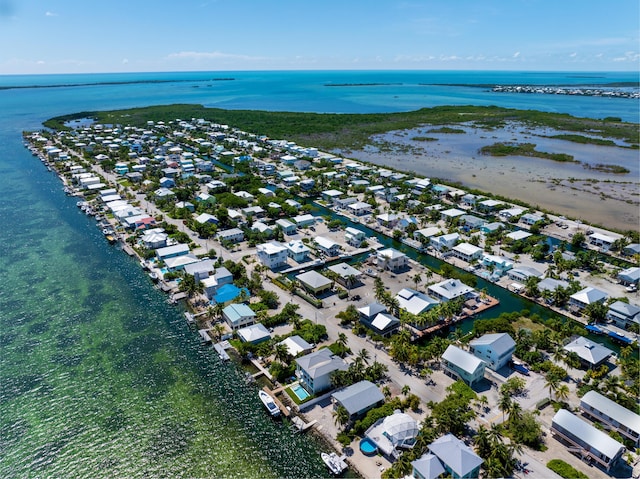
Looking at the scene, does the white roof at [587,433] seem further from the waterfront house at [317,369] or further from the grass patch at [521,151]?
the grass patch at [521,151]

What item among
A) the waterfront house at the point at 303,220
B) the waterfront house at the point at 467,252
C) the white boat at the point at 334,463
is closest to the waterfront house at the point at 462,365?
the white boat at the point at 334,463

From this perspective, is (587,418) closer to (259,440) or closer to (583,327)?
(583,327)

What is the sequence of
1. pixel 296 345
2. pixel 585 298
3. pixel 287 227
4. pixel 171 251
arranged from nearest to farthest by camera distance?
pixel 296 345, pixel 585 298, pixel 171 251, pixel 287 227

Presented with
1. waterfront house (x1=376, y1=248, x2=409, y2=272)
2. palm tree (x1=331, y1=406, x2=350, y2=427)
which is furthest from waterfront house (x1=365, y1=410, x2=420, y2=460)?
waterfront house (x1=376, y1=248, x2=409, y2=272)

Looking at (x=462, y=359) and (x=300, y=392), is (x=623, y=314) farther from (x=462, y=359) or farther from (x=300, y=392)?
(x=300, y=392)

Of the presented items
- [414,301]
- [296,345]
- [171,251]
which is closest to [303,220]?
[171,251]

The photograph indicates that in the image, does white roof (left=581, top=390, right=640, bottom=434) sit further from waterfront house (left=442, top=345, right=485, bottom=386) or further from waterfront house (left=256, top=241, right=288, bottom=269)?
waterfront house (left=256, top=241, right=288, bottom=269)
